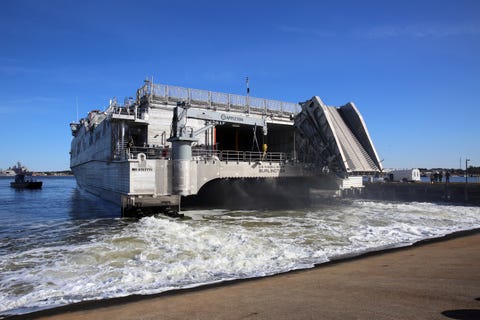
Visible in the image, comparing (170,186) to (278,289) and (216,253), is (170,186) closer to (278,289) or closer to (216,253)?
(216,253)

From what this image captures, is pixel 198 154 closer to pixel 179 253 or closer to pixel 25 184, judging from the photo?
pixel 179 253

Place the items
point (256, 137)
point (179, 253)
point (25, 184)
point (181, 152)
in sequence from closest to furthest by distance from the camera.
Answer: point (179, 253), point (181, 152), point (256, 137), point (25, 184)

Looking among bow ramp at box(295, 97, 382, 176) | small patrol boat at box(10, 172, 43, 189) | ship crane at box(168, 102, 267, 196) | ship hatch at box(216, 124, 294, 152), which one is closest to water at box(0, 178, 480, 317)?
ship crane at box(168, 102, 267, 196)

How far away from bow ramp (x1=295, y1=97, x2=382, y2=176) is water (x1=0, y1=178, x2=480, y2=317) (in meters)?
4.32

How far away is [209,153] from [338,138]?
10.3m

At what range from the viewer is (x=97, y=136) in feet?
115

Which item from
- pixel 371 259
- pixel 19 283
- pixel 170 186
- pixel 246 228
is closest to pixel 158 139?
pixel 170 186

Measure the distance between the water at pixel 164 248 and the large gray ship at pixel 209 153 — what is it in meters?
2.80

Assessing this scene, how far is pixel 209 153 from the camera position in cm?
2633

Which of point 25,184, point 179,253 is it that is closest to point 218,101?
point 179,253

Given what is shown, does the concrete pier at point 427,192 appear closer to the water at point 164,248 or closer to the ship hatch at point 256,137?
the ship hatch at point 256,137

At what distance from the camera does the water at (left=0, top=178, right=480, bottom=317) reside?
8.20 metres

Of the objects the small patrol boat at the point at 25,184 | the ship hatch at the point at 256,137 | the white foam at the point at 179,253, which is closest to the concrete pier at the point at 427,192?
the ship hatch at the point at 256,137

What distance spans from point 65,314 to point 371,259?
8605 mm
